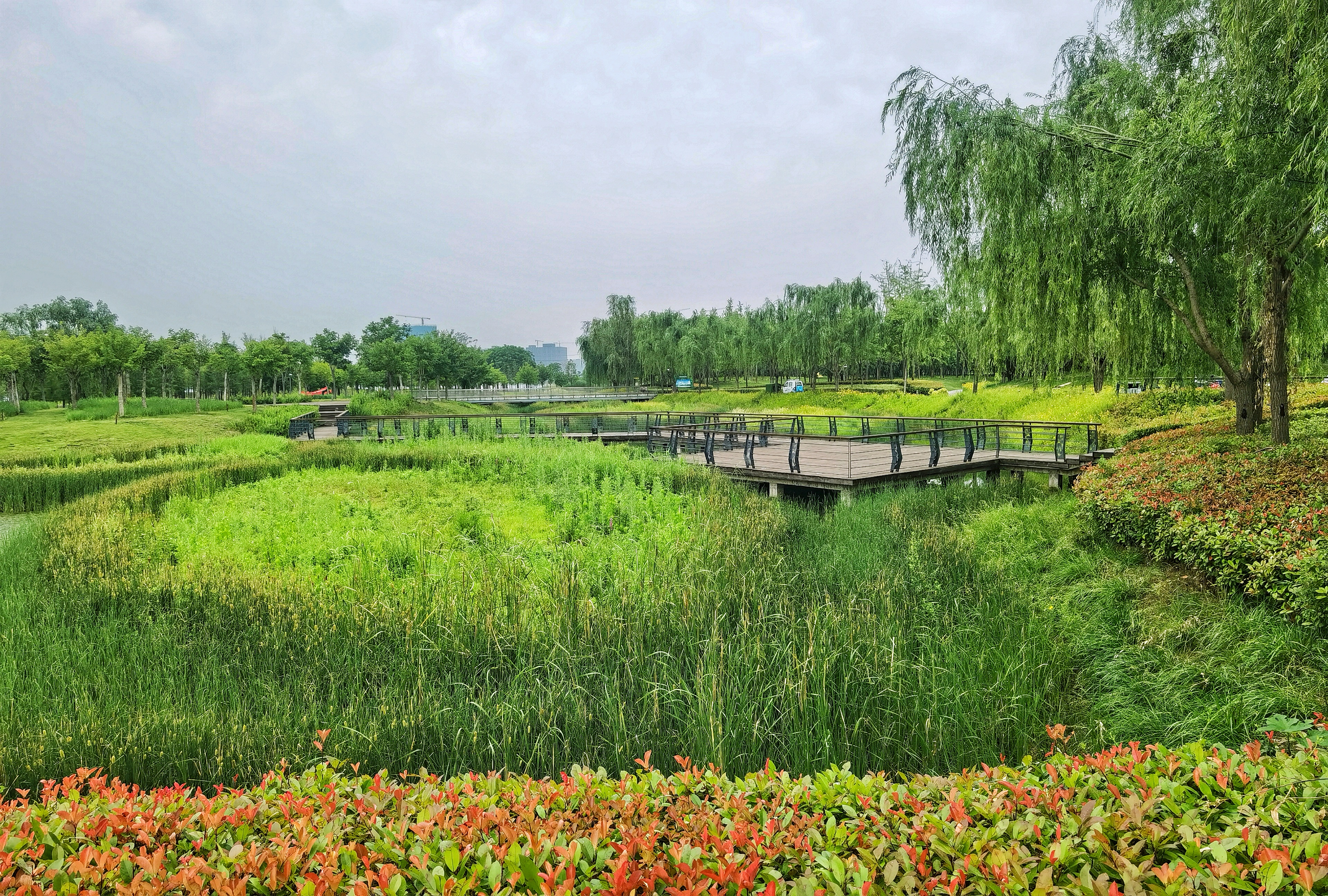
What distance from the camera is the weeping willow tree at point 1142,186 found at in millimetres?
6465

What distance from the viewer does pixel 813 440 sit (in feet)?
49.0

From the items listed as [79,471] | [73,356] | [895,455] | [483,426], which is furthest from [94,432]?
[895,455]

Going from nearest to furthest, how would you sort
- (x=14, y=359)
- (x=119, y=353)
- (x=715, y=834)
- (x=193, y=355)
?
(x=715, y=834), (x=119, y=353), (x=14, y=359), (x=193, y=355)

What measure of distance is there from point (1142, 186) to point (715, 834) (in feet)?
27.8

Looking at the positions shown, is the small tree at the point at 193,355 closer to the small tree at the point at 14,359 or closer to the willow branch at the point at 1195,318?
the small tree at the point at 14,359

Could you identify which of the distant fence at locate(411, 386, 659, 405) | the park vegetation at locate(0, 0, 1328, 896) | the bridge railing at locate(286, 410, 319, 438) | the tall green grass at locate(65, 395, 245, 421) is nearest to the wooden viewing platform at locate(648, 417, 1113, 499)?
the park vegetation at locate(0, 0, 1328, 896)

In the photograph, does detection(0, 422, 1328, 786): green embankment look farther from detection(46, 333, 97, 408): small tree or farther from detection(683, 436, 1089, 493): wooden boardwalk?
detection(46, 333, 97, 408): small tree

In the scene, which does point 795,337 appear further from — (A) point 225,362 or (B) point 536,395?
(A) point 225,362

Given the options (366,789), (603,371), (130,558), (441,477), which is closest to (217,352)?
(603,371)

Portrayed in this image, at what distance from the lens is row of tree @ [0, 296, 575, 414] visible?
108 feet

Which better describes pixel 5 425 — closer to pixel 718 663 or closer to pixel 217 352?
pixel 217 352

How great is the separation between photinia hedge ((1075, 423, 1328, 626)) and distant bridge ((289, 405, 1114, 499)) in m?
3.30

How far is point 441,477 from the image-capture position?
12.6 metres

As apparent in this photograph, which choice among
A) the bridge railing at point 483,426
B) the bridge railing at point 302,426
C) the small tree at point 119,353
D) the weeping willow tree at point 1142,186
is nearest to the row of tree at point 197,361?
the small tree at point 119,353
